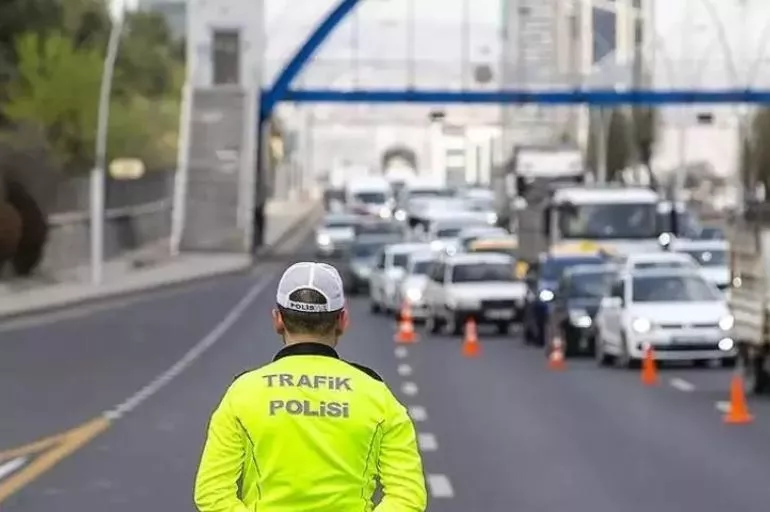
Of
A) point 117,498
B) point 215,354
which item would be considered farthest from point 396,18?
point 117,498

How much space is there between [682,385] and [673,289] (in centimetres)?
457

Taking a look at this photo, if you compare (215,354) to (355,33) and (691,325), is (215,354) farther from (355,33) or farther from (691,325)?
(355,33)

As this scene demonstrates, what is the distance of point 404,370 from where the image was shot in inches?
1197

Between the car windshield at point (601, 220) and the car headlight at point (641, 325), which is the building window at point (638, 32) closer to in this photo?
the car windshield at point (601, 220)

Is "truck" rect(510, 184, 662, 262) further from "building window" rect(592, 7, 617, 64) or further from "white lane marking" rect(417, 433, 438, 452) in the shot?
"building window" rect(592, 7, 617, 64)

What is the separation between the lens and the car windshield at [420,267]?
157ft

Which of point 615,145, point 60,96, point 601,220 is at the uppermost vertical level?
point 60,96

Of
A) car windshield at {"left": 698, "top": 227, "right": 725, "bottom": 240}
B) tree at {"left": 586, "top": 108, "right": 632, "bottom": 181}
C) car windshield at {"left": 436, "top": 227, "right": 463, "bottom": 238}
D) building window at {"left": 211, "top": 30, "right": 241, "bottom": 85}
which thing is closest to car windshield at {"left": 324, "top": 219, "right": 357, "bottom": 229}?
car windshield at {"left": 436, "top": 227, "right": 463, "bottom": 238}

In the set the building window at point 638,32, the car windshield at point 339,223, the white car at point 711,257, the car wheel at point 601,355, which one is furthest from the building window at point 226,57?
the car wheel at point 601,355

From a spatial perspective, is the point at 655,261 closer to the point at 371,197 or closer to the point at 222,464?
the point at 222,464

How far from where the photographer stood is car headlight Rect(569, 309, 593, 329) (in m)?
34.0

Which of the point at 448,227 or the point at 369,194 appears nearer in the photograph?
the point at 448,227

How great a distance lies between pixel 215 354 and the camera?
34.2 m

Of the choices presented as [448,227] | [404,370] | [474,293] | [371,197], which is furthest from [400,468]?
[371,197]
